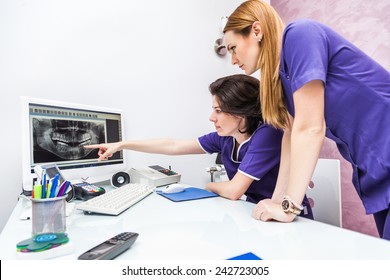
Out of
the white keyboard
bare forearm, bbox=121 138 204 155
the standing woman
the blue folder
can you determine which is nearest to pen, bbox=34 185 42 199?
the white keyboard

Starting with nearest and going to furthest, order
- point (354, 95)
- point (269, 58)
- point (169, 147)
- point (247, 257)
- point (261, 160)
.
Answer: point (247, 257) → point (354, 95) → point (269, 58) → point (261, 160) → point (169, 147)

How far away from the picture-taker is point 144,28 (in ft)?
5.68

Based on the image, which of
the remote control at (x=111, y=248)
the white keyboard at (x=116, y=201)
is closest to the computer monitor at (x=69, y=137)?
the white keyboard at (x=116, y=201)

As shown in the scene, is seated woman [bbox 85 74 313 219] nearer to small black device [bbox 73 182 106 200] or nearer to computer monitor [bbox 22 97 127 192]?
computer monitor [bbox 22 97 127 192]

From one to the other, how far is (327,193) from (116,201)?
3.13 ft

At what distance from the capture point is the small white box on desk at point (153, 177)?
1.37 metres

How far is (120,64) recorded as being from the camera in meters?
1.64

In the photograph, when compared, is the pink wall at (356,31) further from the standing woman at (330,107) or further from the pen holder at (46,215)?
the pen holder at (46,215)

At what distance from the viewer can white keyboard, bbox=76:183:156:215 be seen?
0.86 m

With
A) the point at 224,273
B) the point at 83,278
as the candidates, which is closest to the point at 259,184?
the point at 224,273

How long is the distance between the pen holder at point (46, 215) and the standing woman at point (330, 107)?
535 mm

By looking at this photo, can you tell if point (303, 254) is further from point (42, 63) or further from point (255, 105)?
point (42, 63)

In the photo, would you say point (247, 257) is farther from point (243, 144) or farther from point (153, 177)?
point (153, 177)

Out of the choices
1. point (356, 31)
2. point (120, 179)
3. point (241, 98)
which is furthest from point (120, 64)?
point (356, 31)
